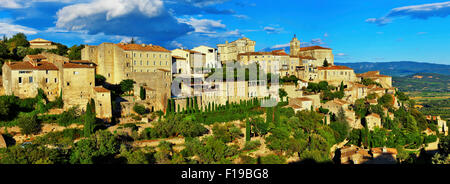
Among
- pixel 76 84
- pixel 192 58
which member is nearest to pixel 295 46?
pixel 192 58

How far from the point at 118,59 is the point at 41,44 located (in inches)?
777

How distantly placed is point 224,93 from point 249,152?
38.1ft

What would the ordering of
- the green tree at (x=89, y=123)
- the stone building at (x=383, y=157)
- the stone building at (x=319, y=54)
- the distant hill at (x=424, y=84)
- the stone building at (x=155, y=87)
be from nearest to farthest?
the green tree at (x=89, y=123) → the stone building at (x=383, y=157) → the stone building at (x=155, y=87) → the stone building at (x=319, y=54) → the distant hill at (x=424, y=84)

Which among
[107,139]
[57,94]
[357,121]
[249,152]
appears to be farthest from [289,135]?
[57,94]

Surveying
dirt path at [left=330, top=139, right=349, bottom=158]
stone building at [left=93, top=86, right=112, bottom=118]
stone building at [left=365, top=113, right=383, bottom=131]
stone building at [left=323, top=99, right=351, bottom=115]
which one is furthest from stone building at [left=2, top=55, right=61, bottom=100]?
stone building at [left=365, top=113, right=383, bottom=131]

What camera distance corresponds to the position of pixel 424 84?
152 meters

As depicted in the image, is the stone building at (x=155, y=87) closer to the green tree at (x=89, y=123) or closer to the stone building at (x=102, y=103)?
the stone building at (x=102, y=103)

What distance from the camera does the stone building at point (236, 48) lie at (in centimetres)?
5962

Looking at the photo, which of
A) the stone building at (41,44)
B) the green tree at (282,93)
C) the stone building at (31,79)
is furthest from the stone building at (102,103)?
the stone building at (41,44)

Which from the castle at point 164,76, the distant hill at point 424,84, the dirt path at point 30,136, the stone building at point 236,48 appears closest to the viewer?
the dirt path at point 30,136

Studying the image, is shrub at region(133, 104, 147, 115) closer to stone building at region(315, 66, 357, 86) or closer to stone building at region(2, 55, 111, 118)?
stone building at region(2, 55, 111, 118)

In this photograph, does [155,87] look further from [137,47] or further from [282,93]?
[282,93]

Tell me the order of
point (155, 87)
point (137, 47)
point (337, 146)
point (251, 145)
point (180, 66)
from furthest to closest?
point (180, 66)
point (137, 47)
point (155, 87)
point (337, 146)
point (251, 145)

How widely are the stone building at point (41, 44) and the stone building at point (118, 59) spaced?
12618 millimetres
